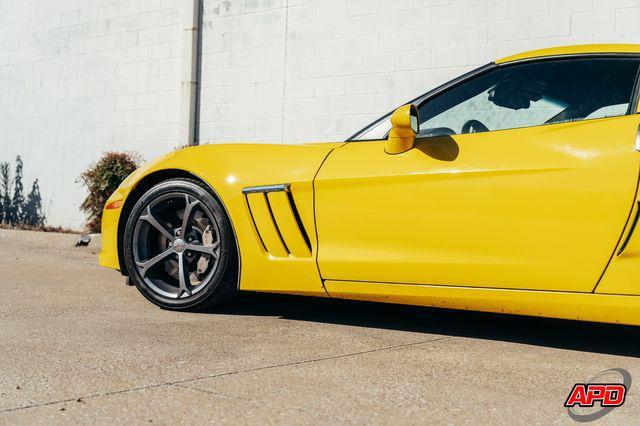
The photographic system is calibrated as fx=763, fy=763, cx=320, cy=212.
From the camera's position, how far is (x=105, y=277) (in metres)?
5.48

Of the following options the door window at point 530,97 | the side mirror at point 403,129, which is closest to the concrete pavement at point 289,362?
the side mirror at point 403,129

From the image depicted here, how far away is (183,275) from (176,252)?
13cm

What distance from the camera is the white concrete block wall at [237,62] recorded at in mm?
7395

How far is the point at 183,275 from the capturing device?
3.89m

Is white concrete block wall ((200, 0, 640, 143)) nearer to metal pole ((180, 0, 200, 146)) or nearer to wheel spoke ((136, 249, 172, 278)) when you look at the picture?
metal pole ((180, 0, 200, 146))

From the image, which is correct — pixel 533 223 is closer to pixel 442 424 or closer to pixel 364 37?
pixel 442 424

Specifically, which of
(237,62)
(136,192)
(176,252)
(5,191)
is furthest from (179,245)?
(5,191)

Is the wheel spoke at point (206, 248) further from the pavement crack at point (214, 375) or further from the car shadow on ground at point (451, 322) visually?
the pavement crack at point (214, 375)

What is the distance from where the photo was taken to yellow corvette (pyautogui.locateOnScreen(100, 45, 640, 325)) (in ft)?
9.89

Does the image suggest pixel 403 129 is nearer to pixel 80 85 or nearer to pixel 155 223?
pixel 155 223

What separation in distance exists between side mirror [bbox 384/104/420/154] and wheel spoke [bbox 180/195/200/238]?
1070 millimetres

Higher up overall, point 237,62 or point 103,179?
point 237,62

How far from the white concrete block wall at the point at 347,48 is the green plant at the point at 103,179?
102 cm

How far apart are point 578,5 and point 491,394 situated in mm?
5340
